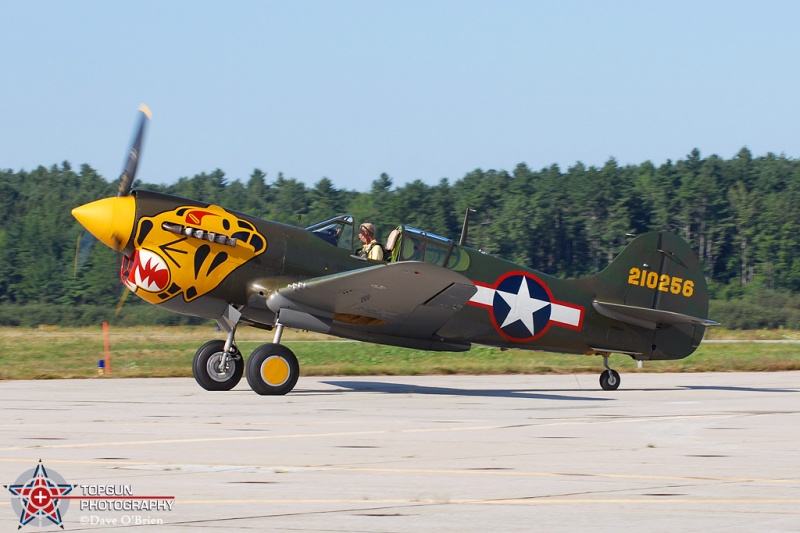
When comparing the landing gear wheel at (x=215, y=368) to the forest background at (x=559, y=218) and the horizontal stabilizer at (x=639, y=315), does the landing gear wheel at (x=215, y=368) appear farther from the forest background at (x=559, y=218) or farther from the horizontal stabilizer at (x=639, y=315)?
the forest background at (x=559, y=218)

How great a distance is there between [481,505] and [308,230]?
8.89 meters

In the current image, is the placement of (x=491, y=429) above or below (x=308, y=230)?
below

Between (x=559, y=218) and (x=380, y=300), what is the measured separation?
77784 mm

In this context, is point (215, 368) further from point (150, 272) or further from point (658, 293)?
point (658, 293)

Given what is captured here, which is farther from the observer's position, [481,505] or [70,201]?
[70,201]

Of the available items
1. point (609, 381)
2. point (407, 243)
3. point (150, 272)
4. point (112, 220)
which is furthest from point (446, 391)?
point (112, 220)

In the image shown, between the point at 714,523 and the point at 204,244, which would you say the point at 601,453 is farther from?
the point at 204,244

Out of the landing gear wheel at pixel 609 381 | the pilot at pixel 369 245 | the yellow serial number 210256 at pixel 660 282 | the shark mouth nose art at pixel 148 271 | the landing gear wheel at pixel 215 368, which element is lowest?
the landing gear wheel at pixel 215 368

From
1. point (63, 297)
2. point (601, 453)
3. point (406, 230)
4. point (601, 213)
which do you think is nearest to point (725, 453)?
point (601, 453)

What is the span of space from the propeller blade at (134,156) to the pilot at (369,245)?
3224 mm

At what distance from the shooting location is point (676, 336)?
53.4ft

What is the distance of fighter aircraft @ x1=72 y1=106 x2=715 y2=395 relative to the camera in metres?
13.3

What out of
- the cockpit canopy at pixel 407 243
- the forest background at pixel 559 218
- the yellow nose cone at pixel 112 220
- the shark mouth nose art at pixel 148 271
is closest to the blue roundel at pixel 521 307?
the cockpit canopy at pixel 407 243

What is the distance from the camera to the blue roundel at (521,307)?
1491 cm
